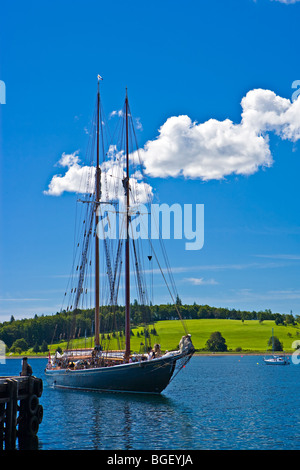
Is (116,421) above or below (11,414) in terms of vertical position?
below

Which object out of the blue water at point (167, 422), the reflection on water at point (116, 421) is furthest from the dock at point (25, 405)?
the reflection on water at point (116, 421)

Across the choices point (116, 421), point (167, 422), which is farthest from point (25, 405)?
point (167, 422)

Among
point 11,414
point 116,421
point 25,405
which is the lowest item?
point 116,421

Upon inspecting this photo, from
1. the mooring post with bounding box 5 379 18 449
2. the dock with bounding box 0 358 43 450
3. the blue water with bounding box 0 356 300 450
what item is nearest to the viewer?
the mooring post with bounding box 5 379 18 449

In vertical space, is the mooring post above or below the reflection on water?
above

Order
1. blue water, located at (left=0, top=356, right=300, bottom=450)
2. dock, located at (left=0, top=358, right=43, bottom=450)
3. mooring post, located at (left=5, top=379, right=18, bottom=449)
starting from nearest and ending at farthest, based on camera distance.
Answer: mooring post, located at (left=5, top=379, right=18, bottom=449)
dock, located at (left=0, top=358, right=43, bottom=450)
blue water, located at (left=0, top=356, right=300, bottom=450)

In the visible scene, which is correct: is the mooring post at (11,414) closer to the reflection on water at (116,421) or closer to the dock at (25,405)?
the dock at (25,405)

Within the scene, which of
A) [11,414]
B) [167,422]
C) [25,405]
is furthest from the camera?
[167,422]

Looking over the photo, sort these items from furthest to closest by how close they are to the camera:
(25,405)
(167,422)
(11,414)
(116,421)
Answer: (116,421) < (167,422) < (25,405) < (11,414)

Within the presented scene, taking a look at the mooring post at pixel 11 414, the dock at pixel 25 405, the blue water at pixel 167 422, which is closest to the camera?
the mooring post at pixel 11 414

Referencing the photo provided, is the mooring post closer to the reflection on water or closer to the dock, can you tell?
the dock

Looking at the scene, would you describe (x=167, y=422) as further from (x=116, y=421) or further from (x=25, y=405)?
(x=25, y=405)

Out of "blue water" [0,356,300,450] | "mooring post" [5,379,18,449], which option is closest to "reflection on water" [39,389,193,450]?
"blue water" [0,356,300,450]

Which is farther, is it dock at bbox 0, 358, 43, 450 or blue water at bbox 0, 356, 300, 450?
blue water at bbox 0, 356, 300, 450
